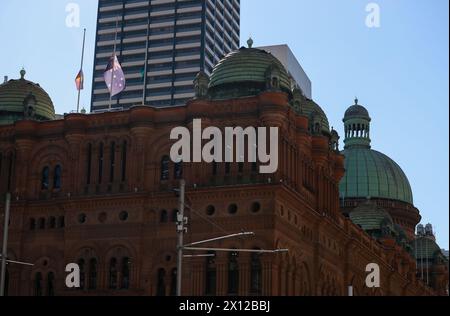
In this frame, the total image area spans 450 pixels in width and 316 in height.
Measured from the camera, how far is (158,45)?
19012cm

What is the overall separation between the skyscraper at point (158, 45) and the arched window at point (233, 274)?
113m

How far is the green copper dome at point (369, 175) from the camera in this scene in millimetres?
143875

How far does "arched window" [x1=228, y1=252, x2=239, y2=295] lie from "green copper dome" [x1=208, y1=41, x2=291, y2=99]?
15.2 m

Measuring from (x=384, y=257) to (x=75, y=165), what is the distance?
163 ft

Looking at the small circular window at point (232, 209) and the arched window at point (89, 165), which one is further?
the arched window at point (89, 165)

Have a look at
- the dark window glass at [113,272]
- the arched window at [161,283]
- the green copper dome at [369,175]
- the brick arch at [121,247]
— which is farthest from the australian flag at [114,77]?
the green copper dome at [369,175]

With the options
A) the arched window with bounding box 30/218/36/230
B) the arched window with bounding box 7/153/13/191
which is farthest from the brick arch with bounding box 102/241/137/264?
the arched window with bounding box 7/153/13/191

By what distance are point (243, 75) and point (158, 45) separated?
110 meters

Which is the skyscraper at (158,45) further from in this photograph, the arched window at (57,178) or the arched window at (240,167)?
the arched window at (240,167)

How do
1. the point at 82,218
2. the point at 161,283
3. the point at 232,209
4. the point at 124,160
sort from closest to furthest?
the point at 232,209
the point at 161,283
the point at 82,218
the point at 124,160

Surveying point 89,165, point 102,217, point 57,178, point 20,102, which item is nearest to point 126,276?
point 102,217

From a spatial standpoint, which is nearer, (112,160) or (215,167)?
(215,167)

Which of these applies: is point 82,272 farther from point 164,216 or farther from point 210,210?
point 210,210
